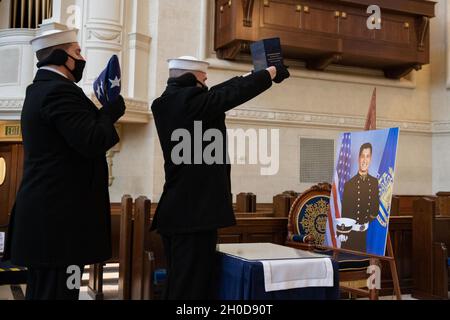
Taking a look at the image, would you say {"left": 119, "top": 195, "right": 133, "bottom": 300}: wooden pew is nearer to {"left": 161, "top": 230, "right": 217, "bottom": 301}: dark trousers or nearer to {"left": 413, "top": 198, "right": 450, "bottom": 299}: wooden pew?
{"left": 161, "top": 230, "right": 217, "bottom": 301}: dark trousers

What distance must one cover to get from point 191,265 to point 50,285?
0.68m

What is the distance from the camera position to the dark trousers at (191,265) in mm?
2342

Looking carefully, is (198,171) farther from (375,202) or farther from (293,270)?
(375,202)

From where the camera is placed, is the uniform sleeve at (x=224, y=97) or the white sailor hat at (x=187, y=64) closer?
the uniform sleeve at (x=224, y=97)

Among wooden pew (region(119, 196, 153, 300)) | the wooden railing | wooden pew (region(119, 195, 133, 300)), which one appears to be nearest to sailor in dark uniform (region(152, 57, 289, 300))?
wooden pew (region(119, 196, 153, 300))

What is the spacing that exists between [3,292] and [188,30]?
4.77 metres

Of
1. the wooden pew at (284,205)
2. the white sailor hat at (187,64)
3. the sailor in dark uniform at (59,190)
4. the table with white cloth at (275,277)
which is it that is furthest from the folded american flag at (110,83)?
the wooden pew at (284,205)

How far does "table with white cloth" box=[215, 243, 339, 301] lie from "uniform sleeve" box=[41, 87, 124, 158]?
916 millimetres

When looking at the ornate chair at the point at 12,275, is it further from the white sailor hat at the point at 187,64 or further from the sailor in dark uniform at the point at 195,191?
the white sailor hat at the point at 187,64

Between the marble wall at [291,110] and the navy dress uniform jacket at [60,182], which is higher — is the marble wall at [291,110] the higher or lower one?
the higher one

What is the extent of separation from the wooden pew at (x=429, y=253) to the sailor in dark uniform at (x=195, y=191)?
3293 mm

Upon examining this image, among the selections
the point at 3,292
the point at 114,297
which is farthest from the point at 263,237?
the point at 3,292

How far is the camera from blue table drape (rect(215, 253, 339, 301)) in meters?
2.34
